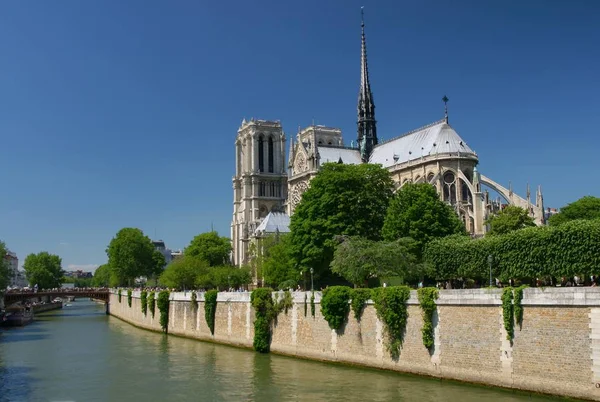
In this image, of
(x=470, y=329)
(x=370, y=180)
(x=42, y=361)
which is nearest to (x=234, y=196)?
(x=370, y=180)

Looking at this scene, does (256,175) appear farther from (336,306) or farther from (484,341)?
(484,341)

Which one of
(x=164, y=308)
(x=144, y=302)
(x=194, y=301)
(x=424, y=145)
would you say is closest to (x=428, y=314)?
(x=194, y=301)

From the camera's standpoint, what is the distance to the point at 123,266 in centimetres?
9269

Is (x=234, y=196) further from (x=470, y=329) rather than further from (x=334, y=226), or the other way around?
(x=470, y=329)

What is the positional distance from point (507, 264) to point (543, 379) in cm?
1233

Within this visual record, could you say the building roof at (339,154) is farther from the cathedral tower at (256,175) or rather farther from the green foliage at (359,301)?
the green foliage at (359,301)

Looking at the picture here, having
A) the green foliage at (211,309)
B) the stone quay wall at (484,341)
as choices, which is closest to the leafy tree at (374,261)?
the stone quay wall at (484,341)

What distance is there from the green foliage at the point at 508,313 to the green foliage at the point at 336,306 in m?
9.26

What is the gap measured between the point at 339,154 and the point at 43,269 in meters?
60.5

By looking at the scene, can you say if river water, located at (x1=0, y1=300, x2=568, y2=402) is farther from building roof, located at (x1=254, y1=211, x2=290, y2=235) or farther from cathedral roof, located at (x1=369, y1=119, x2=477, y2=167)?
building roof, located at (x1=254, y1=211, x2=290, y2=235)

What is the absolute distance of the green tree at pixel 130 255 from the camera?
305ft

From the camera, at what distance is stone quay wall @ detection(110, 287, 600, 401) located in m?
21.0

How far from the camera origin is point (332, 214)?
4588 centimetres

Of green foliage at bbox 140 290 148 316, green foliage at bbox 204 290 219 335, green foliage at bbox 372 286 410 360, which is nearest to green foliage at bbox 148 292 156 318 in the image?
green foliage at bbox 140 290 148 316
